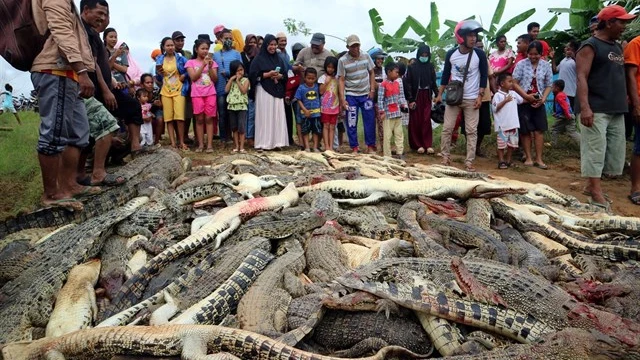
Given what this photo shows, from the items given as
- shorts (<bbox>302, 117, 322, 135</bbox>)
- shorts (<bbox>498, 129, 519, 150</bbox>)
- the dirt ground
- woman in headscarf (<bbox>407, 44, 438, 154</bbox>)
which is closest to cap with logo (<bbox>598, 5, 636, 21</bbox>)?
the dirt ground

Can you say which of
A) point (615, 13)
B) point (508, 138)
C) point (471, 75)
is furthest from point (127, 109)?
point (615, 13)

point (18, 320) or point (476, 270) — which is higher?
point (476, 270)

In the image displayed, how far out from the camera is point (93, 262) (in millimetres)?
4055

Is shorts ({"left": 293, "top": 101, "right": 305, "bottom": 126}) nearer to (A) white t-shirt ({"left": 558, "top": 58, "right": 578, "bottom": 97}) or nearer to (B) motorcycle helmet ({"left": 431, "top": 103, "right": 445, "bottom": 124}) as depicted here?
(B) motorcycle helmet ({"left": 431, "top": 103, "right": 445, "bottom": 124})

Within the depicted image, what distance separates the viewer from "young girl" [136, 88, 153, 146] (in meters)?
9.06

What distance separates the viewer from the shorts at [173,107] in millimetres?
8992

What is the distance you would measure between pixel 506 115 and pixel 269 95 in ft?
14.3

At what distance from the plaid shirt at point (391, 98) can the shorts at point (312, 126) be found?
1.22 meters

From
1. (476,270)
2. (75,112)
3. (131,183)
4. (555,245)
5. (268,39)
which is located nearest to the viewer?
(476,270)

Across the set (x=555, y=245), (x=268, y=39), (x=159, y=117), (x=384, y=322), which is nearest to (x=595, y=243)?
(x=555, y=245)

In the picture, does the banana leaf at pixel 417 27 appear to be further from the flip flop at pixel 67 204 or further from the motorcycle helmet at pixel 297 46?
the flip flop at pixel 67 204

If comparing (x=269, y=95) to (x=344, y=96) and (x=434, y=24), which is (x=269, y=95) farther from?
(x=434, y=24)

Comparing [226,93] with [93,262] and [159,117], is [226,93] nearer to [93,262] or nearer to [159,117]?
[159,117]

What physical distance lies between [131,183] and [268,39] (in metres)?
4.42
